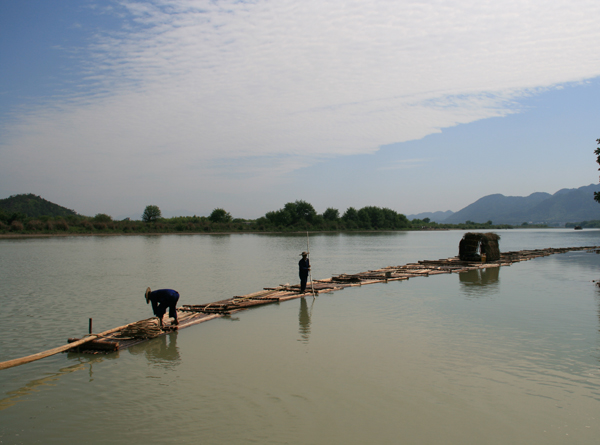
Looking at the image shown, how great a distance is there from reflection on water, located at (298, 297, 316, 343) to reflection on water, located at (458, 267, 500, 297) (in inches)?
244

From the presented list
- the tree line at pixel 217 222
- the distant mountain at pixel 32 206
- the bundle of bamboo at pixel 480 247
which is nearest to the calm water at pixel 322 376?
the bundle of bamboo at pixel 480 247

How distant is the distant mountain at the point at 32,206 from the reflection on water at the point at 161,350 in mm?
108418

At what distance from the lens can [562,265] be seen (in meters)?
25.6

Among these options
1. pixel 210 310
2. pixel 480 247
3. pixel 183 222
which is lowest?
pixel 210 310

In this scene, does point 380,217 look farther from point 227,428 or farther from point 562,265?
point 227,428

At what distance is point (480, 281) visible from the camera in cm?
1827

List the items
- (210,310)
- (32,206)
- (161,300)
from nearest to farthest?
(161,300) → (210,310) → (32,206)

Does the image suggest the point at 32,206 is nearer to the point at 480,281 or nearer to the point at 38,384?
the point at 480,281

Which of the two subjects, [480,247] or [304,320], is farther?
[480,247]

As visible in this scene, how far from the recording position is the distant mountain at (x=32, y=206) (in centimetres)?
9969

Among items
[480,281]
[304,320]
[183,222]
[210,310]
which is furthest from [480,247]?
[183,222]

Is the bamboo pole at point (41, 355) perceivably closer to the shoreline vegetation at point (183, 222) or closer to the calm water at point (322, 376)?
the calm water at point (322, 376)

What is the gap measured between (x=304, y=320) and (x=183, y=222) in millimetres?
82102

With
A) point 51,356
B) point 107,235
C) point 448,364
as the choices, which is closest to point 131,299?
point 51,356
